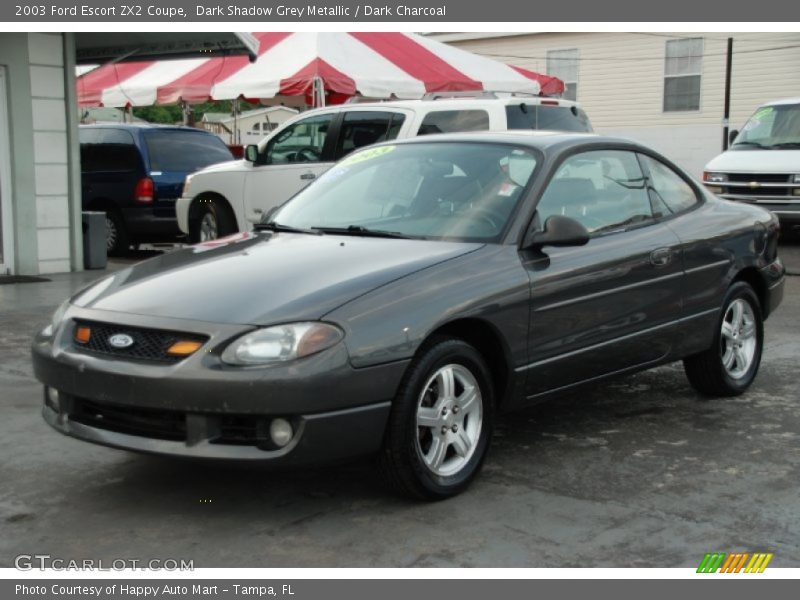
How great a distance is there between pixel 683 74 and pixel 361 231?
756 inches

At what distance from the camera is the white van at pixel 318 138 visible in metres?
11.4

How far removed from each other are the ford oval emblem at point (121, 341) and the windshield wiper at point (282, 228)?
132 cm

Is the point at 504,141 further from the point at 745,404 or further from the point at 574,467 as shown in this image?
the point at 745,404

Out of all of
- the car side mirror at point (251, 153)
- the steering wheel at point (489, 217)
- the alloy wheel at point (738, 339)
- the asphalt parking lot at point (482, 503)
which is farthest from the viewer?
the car side mirror at point (251, 153)

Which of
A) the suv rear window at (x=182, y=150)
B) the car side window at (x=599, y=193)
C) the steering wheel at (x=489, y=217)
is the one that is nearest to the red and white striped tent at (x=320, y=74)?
the suv rear window at (x=182, y=150)

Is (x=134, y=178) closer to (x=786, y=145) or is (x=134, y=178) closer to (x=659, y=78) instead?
(x=786, y=145)

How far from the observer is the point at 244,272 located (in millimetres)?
4633

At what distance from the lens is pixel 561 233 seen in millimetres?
4918

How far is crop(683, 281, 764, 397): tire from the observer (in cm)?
626

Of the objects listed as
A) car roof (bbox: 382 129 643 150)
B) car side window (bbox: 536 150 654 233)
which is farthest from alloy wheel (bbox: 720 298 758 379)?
car roof (bbox: 382 129 643 150)

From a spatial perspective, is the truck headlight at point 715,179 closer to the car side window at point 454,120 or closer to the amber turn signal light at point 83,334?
the car side window at point 454,120

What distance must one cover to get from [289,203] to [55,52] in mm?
7153

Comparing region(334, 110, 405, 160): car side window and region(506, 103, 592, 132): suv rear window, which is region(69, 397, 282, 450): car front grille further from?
region(506, 103, 592, 132): suv rear window
